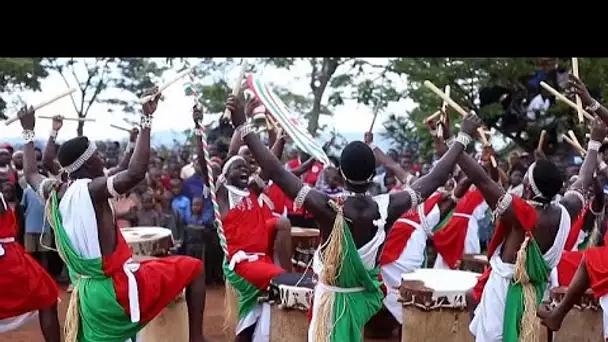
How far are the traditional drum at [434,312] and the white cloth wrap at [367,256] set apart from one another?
1.42 m

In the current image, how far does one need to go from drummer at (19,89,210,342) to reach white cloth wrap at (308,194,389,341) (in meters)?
1.07

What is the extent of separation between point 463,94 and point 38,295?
988 centimetres

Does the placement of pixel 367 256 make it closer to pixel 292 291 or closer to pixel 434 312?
pixel 292 291

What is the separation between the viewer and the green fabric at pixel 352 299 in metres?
4.80

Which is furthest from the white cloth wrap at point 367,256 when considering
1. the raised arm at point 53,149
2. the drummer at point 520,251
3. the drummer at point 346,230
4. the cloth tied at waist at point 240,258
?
the raised arm at point 53,149

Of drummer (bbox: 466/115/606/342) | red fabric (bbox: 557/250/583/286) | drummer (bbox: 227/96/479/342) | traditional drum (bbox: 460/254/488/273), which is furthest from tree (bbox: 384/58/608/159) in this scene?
drummer (bbox: 227/96/479/342)

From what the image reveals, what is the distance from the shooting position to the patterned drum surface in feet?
19.7

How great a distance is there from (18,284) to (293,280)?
6.41ft

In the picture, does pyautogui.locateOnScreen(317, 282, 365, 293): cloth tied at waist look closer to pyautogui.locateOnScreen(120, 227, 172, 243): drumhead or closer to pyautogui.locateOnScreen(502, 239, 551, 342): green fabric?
pyautogui.locateOnScreen(502, 239, 551, 342): green fabric

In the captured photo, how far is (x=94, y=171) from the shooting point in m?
5.35

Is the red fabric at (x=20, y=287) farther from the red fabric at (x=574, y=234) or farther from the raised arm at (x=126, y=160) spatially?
the red fabric at (x=574, y=234)
